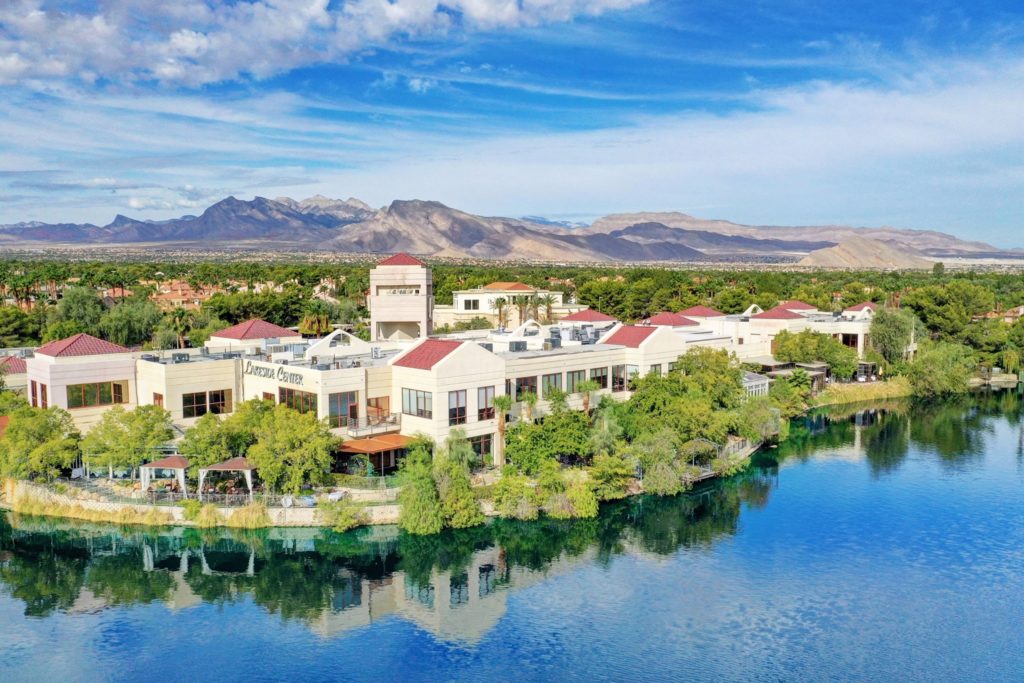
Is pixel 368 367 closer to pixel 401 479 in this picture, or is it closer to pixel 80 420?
pixel 401 479

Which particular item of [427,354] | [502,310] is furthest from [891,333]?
[427,354]

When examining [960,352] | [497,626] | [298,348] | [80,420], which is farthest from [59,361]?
[960,352]

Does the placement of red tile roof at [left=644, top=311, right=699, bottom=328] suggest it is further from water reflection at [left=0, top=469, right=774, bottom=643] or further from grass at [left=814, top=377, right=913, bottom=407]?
water reflection at [left=0, top=469, right=774, bottom=643]

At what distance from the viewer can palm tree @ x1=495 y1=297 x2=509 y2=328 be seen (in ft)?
289

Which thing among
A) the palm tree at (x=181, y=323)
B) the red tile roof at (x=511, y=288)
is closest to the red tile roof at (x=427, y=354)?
the palm tree at (x=181, y=323)

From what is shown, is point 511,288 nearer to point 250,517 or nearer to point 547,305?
point 547,305

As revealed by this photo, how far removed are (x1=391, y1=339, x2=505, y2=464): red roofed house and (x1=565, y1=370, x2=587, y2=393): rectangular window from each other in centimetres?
557

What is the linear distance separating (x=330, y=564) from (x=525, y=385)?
15.3 m

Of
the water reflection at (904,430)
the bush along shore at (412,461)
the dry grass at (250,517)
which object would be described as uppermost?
the bush along shore at (412,461)

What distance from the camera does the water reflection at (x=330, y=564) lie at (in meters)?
31.8

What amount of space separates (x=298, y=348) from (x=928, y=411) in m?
47.9

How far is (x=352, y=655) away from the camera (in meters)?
27.8

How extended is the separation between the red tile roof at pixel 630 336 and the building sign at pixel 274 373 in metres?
19.4

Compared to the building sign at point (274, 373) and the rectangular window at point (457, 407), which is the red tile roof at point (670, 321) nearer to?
the rectangular window at point (457, 407)
